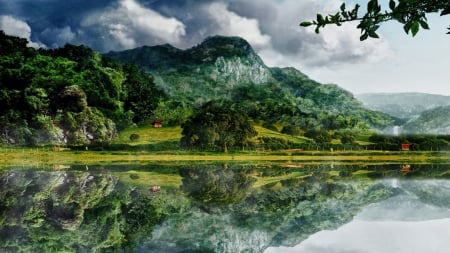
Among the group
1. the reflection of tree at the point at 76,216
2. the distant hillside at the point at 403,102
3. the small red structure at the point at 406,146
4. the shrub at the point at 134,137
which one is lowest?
the reflection of tree at the point at 76,216

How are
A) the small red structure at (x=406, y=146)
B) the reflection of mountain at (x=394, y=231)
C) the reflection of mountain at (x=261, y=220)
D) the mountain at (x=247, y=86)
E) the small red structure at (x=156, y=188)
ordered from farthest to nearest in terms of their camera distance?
the mountain at (x=247, y=86)
the small red structure at (x=406, y=146)
the small red structure at (x=156, y=188)
the reflection of mountain at (x=261, y=220)
the reflection of mountain at (x=394, y=231)

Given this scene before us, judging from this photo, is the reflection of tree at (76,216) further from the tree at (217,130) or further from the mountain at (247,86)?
the mountain at (247,86)

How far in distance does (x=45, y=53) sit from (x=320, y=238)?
2690 centimetres

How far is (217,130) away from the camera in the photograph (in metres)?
29.5

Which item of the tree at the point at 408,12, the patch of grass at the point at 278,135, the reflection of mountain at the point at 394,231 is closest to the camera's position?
the tree at the point at 408,12

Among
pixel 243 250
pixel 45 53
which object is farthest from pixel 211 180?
pixel 45 53

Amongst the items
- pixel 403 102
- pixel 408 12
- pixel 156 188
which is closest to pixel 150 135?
pixel 156 188

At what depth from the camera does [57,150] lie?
1111 inches

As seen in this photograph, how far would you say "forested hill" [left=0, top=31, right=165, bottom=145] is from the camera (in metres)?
28.8

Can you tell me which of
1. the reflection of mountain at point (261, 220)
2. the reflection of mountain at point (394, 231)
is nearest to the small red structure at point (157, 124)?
the reflection of mountain at point (261, 220)

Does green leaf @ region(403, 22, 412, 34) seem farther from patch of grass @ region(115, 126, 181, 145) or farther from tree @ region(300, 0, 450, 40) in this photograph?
patch of grass @ region(115, 126, 181, 145)

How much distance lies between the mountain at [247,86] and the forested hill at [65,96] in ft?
7.02

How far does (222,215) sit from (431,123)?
96.9 ft

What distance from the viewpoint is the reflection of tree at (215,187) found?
13625 millimetres
